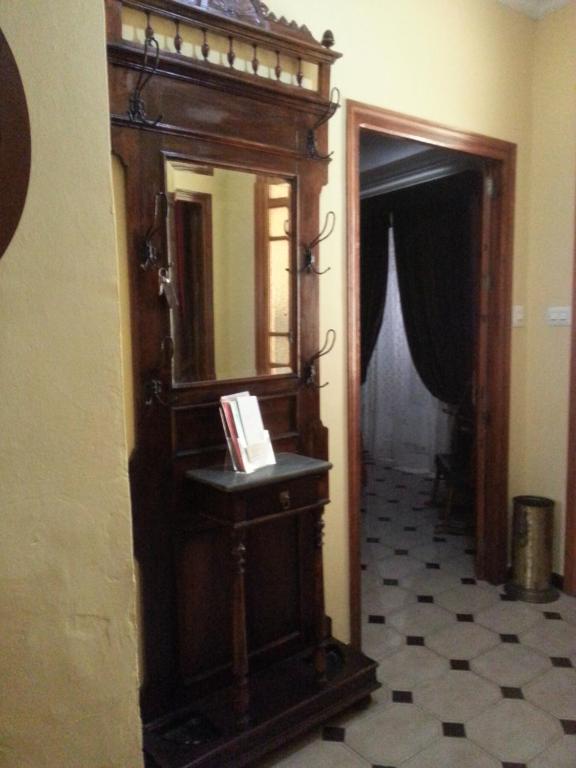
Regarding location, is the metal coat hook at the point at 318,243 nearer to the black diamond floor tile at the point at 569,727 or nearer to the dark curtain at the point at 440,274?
the black diamond floor tile at the point at 569,727

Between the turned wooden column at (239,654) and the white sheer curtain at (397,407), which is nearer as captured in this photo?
the turned wooden column at (239,654)

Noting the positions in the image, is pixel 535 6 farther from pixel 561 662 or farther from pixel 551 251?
pixel 561 662

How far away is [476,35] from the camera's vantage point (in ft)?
9.15

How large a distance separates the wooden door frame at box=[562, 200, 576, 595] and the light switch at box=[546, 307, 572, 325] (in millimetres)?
33

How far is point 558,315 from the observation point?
3119 millimetres

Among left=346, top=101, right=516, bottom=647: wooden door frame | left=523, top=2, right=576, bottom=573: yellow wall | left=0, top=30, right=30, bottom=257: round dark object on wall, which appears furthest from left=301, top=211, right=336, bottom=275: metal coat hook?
left=523, top=2, right=576, bottom=573: yellow wall

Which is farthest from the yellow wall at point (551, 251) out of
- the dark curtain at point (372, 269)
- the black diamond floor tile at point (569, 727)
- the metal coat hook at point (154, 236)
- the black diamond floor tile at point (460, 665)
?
the metal coat hook at point (154, 236)

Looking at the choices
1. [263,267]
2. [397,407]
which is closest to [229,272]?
[263,267]

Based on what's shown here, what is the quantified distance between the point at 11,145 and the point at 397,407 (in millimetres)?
4899

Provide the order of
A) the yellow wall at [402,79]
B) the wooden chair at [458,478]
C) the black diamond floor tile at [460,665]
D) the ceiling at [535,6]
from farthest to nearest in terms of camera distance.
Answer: the wooden chair at [458,478]
the ceiling at [535,6]
the black diamond floor tile at [460,665]
the yellow wall at [402,79]

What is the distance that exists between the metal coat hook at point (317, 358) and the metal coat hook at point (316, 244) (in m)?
0.25

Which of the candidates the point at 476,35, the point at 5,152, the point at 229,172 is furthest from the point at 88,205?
the point at 476,35

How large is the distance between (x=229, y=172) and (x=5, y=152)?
1.18 metres

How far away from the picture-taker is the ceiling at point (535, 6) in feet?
9.64
